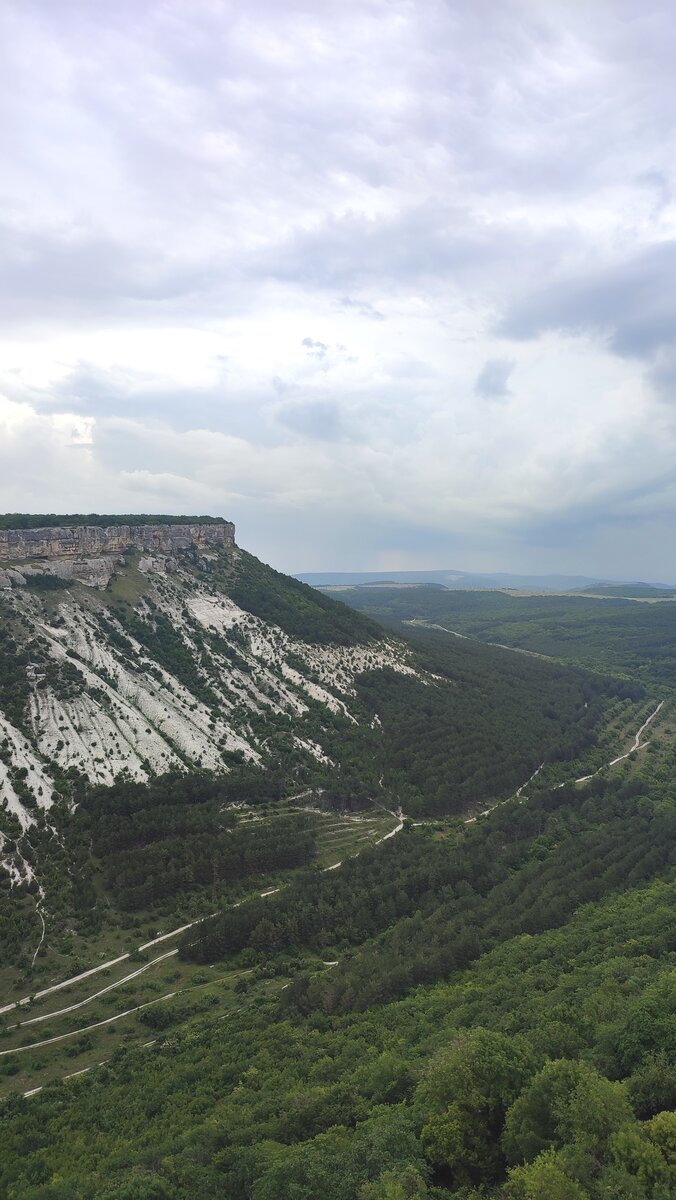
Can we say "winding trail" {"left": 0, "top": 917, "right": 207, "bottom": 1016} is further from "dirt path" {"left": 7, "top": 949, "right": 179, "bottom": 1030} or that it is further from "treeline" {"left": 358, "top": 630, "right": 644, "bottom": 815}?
"treeline" {"left": 358, "top": 630, "right": 644, "bottom": 815}

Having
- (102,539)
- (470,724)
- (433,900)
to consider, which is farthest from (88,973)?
(102,539)

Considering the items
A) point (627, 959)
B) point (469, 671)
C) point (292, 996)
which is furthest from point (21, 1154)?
point (469, 671)

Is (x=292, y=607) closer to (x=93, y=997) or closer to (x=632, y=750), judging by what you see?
(x=632, y=750)

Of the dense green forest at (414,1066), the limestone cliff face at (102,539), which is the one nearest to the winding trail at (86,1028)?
the dense green forest at (414,1066)

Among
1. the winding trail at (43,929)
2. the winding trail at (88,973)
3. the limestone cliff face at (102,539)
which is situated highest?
the limestone cliff face at (102,539)

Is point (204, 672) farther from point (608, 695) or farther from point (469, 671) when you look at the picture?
point (608, 695)

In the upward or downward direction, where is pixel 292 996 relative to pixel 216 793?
downward

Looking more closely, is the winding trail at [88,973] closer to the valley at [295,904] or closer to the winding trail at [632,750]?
the valley at [295,904]

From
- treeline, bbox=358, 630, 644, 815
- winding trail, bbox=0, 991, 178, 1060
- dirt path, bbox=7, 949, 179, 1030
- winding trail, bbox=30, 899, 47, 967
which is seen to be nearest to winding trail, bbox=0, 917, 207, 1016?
dirt path, bbox=7, 949, 179, 1030

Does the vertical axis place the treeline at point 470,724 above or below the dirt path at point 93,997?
above
